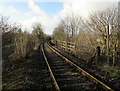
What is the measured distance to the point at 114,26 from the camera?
1080 cm

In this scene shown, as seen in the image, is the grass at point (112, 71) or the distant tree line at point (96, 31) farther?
the distant tree line at point (96, 31)

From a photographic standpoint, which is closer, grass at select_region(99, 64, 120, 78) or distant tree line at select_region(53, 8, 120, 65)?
grass at select_region(99, 64, 120, 78)

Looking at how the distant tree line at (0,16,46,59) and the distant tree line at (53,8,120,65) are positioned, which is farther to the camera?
the distant tree line at (53,8,120,65)

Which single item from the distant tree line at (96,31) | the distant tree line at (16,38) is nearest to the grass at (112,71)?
the distant tree line at (96,31)

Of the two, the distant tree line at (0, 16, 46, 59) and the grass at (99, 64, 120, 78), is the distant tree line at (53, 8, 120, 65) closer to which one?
the grass at (99, 64, 120, 78)

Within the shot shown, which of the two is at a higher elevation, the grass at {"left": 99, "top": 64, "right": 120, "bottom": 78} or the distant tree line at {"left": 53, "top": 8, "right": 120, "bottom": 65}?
the distant tree line at {"left": 53, "top": 8, "right": 120, "bottom": 65}

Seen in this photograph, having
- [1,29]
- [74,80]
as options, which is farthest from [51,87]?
[1,29]

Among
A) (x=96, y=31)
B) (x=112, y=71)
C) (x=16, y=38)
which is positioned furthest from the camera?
(x=96, y=31)

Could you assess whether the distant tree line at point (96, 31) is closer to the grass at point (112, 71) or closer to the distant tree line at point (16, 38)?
the grass at point (112, 71)

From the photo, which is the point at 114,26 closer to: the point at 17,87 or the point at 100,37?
the point at 100,37

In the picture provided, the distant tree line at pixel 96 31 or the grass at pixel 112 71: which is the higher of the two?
the distant tree line at pixel 96 31

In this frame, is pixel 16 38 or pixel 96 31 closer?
pixel 16 38

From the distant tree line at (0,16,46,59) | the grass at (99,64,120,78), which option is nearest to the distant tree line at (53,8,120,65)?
the grass at (99,64,120,78)

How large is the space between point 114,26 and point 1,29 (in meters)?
7.89
